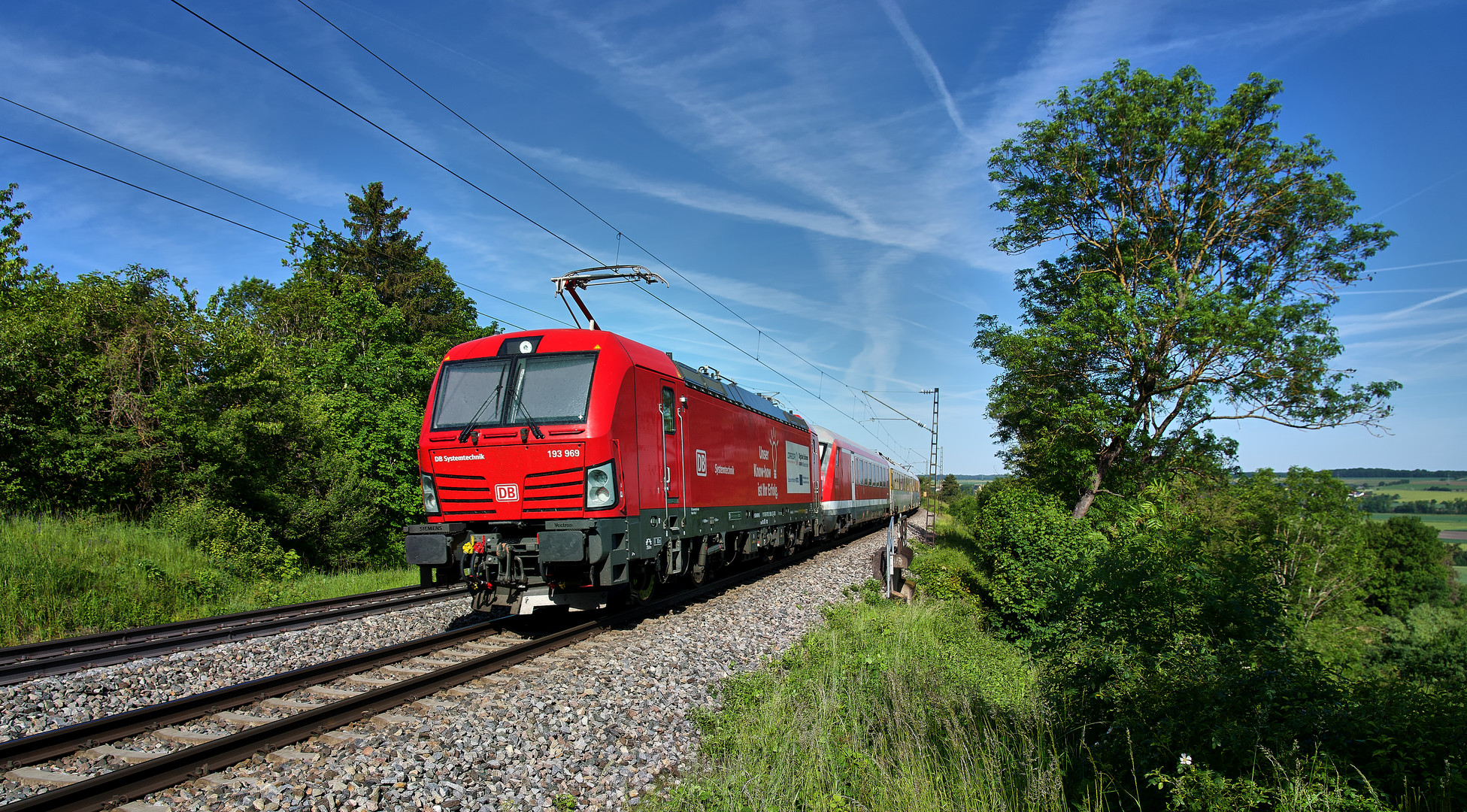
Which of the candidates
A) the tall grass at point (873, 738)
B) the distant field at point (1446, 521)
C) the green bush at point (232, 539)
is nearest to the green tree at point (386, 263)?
the green bush at point (232, 539)

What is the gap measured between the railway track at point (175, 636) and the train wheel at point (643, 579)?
373 cm

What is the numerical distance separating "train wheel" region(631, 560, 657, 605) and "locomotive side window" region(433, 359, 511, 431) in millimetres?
2683

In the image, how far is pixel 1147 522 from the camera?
15297mm

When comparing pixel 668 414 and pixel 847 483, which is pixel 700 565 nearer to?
pixel 668 414

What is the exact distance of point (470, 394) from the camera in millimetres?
8406

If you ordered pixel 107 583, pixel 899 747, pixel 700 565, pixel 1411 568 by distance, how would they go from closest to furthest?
pixel 899 747 < pixel 107 583 < pixel 700 565 < pixel 1411 568

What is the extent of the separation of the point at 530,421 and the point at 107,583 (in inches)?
293

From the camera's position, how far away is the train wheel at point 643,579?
29.3ft

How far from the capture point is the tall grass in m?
4.34

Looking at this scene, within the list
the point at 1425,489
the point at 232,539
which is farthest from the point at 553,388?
the point at 1425,489

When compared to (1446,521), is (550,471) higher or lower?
higher

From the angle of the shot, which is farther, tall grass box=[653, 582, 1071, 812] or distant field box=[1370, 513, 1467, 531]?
distant field box=[1370, 513, 1467, 531]

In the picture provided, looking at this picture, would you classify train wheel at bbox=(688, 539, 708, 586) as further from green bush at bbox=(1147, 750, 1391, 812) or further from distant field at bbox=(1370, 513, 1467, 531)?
distant field at bbox=(1370, 513, 1467, 531)

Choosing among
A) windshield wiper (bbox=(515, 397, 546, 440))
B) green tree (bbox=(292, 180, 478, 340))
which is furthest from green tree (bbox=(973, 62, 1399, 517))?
green tree (bbox=(292, 180, 478, 340))
